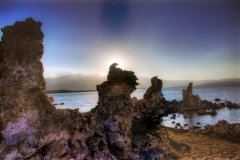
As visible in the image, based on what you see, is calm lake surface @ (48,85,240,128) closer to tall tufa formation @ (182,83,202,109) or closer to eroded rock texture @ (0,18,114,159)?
tall tufa formation @ (182,83,202,109)

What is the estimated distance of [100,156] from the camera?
799 cm

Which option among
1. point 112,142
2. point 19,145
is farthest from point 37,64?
point 112,142

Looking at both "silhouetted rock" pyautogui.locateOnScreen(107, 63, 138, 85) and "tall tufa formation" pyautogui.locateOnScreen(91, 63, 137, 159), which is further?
"silhouetted rock" pyautogui.locateOnScreen(107, 63, 138, 85)

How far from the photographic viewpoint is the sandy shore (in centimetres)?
1354

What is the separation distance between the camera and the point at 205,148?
615 inches

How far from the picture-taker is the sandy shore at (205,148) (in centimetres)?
1354

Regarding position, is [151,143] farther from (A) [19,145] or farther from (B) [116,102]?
(A) [19,145]

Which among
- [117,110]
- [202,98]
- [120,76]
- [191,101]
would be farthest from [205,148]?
[202,98]

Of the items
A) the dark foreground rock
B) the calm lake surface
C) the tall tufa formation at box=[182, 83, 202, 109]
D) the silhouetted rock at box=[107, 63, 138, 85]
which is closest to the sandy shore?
the dark foreground rock

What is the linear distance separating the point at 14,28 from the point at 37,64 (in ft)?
5.93

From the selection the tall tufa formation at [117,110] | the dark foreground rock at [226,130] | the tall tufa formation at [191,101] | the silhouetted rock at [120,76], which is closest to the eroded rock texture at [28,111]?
the tall tufa formation at [117,110]

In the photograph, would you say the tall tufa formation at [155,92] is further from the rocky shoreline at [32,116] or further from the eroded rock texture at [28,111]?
the eroded rock texture at [28,111]

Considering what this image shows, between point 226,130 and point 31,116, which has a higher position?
point 31,116

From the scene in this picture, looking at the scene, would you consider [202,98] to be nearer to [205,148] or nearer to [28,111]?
[205,148]
